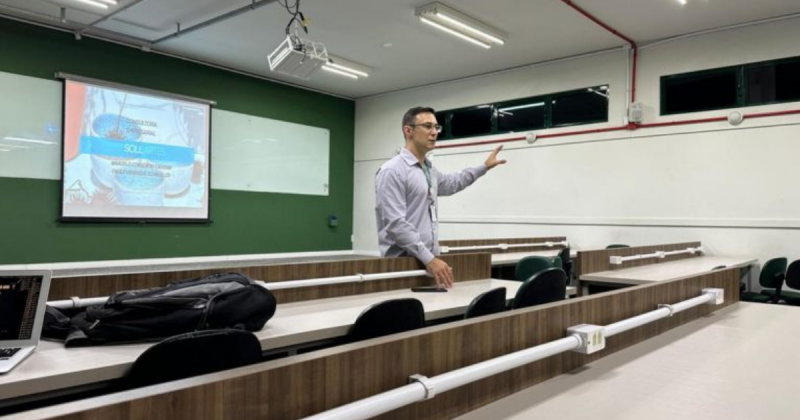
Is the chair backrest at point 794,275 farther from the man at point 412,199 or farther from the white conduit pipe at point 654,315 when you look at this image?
the man at point 412,199

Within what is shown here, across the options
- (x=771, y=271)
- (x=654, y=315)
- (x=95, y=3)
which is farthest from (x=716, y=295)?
(x=95, y=3)

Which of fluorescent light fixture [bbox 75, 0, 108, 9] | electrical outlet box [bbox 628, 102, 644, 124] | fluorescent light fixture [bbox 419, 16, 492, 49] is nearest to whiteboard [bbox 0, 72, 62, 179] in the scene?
fluorescent light fixture [bbox 75, 0, 108, 9]

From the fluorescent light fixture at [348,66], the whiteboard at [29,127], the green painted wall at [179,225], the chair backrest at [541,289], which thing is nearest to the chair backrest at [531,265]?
the chair backrest at [541,289]

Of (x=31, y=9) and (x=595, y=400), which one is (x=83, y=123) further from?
(x=595, y=400)

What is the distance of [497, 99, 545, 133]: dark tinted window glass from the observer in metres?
6.58

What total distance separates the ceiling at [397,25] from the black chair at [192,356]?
416cm

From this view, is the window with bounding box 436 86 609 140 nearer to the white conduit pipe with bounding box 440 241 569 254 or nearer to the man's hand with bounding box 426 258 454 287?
the white conduit pipe with bounding box 440 241 569 254

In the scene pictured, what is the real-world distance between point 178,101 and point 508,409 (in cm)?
643

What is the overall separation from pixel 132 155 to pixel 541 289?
5.56 meters

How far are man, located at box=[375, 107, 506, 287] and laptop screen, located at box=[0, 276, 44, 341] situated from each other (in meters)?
1.55

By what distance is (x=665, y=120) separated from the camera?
18.2ft

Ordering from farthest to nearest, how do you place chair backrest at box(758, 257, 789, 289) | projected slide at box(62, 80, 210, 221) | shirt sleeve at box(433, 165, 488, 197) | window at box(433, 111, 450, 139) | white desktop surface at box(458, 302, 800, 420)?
window at box(433, 111, 450, 139), projected slide at box(62, 80, 210, 221), chair backrest at box(758, 257, 789, 289), shirt sleeve at box(433, 165, 488, 197), white desktop surface at box(458, 302, 800, 420)

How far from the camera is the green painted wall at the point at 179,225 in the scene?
5250 mm

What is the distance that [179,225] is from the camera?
21.0ft
